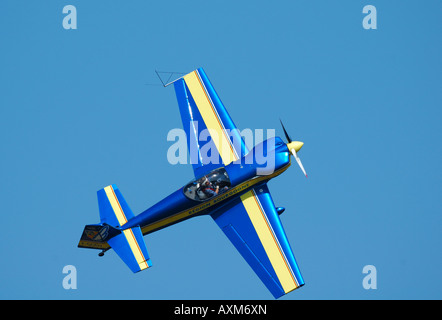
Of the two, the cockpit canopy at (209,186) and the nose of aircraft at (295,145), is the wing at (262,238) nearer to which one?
the cockpit canopy at (209,186)

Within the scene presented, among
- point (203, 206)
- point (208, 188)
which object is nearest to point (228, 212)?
point (203, 206)

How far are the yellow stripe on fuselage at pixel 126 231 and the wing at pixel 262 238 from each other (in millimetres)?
2846

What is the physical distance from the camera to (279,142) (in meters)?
29.0

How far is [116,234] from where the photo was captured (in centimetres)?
2820

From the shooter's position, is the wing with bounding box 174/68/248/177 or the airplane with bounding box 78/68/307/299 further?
the wing with bounding box 174/68/248/177

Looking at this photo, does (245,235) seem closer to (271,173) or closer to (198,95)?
(271,173)

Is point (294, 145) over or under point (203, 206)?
over

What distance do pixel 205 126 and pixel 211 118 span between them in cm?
37

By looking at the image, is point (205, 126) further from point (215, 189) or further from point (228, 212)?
point (228, 212)

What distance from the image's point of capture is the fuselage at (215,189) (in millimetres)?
28344

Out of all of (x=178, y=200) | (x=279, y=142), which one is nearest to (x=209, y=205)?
(x=178, y=200)

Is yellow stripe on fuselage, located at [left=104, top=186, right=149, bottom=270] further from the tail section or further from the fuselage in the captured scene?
the fuselage

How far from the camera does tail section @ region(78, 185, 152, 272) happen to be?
27719 mm

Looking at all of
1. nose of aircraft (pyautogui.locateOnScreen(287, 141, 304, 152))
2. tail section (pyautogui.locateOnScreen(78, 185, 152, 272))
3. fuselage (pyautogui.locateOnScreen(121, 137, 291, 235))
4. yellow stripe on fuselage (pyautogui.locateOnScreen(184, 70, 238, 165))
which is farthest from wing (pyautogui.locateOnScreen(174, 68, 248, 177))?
tail section (pyautogui.locateOnScreen(78, 185, 152, 272))
